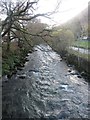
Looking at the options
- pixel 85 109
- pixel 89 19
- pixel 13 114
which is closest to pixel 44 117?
pixel 13 114

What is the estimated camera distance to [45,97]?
58.3ft

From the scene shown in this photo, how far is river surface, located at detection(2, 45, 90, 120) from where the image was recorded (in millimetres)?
14375

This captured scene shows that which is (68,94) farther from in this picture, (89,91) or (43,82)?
(43,82)


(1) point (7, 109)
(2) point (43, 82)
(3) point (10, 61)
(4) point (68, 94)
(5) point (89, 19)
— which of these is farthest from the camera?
(5) point (89, 19)

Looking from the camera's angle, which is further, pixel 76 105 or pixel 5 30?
pixel 5 30

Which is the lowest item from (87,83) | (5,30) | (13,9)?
(87,83)

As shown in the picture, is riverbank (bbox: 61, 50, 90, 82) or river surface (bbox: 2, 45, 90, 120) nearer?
river surface (bbox: 2, 45, 90, 120)

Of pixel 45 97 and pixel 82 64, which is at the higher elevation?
pixel 45 97

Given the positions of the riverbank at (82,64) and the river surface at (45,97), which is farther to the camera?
the riverbank at (82,64)

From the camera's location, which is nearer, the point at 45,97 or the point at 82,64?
the point at 45,97

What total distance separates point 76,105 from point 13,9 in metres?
11.3

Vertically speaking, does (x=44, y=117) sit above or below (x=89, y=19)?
below

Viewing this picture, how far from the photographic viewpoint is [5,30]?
78.6 feet

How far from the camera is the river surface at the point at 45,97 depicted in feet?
47.2
